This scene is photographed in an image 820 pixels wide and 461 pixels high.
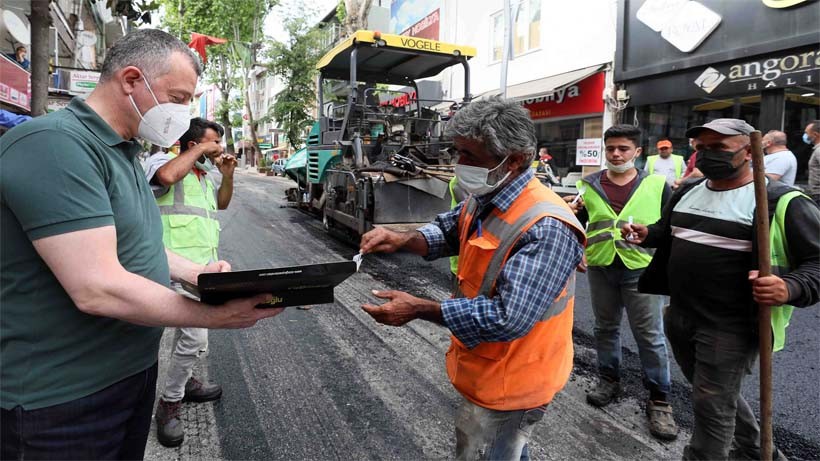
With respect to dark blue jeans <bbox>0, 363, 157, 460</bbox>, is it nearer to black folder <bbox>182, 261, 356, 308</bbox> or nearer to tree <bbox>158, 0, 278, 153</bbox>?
black folder <bbox>182, 261, 356, 308</bbox>

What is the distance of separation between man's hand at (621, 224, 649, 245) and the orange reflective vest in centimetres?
123

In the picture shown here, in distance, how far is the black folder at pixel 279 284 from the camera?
1.17 m

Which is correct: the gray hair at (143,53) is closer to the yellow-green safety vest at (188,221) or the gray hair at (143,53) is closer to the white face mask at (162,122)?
the white face mask at (162,122)

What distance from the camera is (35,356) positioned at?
49.9 inches

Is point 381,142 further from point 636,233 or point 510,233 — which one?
point 510,233

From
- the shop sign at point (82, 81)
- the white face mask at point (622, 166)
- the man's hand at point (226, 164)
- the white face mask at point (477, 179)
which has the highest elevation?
the shop sign at point (82, 81)

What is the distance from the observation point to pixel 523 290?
1.51 metres

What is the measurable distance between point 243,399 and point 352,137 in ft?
17.1

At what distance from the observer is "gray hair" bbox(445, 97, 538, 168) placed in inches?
65.6

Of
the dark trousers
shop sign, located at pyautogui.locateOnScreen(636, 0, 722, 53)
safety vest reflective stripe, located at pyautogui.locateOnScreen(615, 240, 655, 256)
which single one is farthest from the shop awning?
the dark trousers

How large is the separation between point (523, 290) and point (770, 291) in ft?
3.87

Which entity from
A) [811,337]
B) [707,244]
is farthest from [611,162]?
[811,337]

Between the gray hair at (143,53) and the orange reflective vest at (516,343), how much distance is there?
1.16 metres

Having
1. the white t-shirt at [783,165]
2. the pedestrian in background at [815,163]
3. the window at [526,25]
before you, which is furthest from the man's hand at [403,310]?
the window at [526,25]
